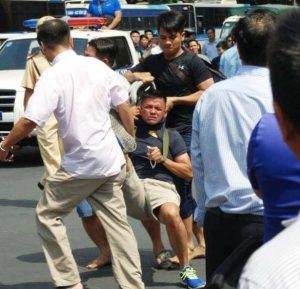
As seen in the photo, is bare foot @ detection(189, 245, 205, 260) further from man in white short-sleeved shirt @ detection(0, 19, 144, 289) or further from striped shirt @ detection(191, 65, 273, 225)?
striped shirt @ detection(191, 65, 273, 225)

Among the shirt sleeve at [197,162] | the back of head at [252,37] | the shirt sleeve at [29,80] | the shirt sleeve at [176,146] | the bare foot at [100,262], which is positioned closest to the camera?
the back of head at [252,37]

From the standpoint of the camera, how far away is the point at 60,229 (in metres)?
5.67

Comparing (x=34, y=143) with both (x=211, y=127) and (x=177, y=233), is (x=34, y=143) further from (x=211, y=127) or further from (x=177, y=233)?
(x=211, y=127)

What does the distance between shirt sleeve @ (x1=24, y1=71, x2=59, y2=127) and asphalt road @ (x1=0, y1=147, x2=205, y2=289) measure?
1548 millimetres

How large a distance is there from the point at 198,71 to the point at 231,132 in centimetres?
267

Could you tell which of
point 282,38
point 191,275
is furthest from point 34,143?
point 282,38

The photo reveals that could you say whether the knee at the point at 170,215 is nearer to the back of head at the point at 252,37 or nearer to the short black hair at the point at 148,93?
the short black hair at the point at 148,93

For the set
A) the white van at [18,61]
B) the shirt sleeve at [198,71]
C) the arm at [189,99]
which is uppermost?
the shirt sleeve at [198,71]

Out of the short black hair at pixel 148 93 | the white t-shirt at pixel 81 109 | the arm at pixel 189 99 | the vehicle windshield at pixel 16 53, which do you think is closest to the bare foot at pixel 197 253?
the arm at pixel 189 99

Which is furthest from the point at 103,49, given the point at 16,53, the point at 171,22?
the point at 16,53

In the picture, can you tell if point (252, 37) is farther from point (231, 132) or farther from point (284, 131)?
point (284, 131)

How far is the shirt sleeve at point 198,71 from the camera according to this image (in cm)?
650

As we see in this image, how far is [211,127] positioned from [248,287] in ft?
8.05

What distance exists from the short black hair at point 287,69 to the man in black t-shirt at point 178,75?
15.3 ft
